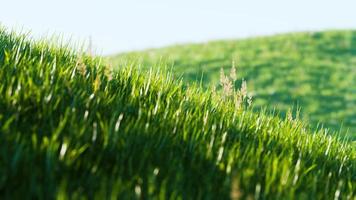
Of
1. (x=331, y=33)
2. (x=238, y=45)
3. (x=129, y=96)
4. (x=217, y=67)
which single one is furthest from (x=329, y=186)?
(x=331, y=33)

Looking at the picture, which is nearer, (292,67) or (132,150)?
(132,150)

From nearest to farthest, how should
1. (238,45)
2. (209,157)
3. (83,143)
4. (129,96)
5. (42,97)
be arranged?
(83,143) < (209,157) < (42,97) < (129,96) < (238,45)

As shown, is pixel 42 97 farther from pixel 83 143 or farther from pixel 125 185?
pixel 125 185

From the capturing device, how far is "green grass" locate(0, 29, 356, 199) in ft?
10.4

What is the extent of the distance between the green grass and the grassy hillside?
12172mm

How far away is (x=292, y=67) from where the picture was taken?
78.9 ft

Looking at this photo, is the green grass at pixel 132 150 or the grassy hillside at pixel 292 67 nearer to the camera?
the green grass at pixel 132 150

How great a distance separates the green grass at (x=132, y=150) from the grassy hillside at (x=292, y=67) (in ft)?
39.9

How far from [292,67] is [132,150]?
2104 cm

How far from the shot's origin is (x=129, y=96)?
489 cm

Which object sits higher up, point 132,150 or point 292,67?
point 132,150

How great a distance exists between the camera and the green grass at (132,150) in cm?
317

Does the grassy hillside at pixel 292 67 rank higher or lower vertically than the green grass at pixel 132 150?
lower

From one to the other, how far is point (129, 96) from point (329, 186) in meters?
1.71
